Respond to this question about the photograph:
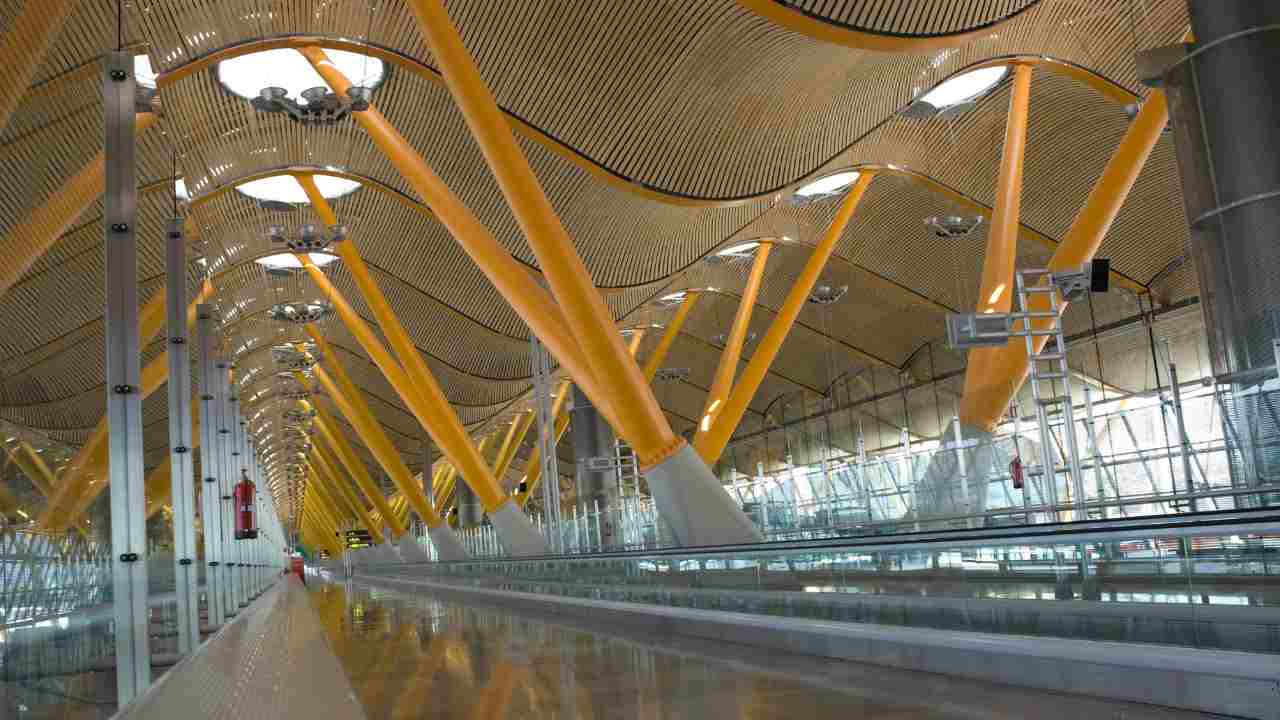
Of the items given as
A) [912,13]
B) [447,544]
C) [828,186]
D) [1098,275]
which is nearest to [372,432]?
[447,544]

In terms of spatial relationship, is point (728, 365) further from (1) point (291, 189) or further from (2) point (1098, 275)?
(2) point (1098, 275)

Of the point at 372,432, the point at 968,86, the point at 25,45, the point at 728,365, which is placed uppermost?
the point at 968,86

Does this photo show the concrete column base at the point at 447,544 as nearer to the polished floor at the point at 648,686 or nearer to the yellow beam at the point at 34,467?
the polished floor at the point at 648,686

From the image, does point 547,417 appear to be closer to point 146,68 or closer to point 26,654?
point 146,68

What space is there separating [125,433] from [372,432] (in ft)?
A: 120

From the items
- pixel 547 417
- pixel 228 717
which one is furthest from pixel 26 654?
pixel 547 417

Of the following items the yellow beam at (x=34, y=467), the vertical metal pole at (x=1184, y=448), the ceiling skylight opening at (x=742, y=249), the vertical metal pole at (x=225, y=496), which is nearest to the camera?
the yellow beam at (x=34, y=467)

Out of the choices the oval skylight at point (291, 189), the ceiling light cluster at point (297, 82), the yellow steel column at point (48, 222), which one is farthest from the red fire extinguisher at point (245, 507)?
the oval skylight at point (291, 189)

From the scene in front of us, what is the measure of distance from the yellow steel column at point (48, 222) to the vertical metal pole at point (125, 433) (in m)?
0.09

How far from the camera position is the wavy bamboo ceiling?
6738 millimetres

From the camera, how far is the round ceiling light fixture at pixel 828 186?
29297mm

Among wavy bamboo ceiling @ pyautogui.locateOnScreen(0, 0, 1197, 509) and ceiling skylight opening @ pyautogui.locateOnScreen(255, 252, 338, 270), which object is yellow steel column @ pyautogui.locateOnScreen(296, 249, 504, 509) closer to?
ceiling skylight opening @ pyautogui.locateOnScreen(255, 252, 338, 270)

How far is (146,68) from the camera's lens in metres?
8.44

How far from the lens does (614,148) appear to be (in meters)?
21.8
